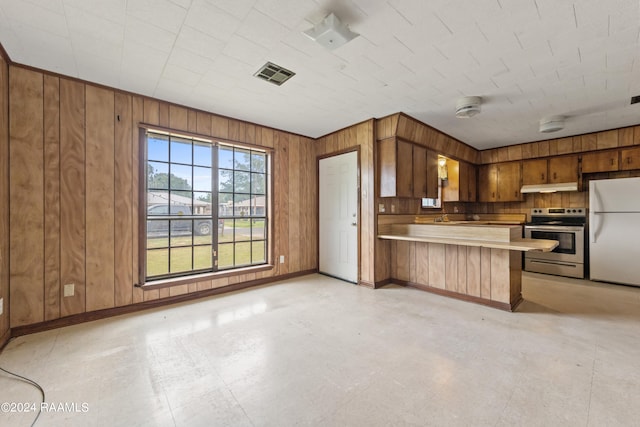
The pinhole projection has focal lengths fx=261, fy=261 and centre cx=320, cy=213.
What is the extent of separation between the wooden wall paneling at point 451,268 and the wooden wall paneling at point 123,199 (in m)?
4.06

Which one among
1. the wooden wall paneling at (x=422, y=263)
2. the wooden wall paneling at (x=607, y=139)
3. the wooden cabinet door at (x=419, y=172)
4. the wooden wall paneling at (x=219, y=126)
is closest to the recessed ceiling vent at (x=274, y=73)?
the wooden wall paneling at (x=219, y=126)

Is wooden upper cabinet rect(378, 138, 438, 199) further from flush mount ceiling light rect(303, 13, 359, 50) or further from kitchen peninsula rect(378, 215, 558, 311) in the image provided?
flush mount ceiling light rect(303, 13, 359, 50)

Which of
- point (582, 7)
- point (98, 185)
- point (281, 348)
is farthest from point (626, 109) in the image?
point (98, 185)

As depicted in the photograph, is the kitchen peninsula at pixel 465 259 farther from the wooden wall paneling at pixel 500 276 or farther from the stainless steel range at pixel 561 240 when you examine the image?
the stainless steel range at pixel 561 240

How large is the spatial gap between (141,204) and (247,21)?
2423 mm

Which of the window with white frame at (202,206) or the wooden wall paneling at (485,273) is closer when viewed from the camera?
the wooden wall paneling at (485,273)

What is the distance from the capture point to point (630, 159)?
169 inches

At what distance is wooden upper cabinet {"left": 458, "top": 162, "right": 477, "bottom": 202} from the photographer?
5469mm

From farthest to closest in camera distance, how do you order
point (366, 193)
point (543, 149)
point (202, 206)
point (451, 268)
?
point (543, 149) < point (366, 193) < point (202, 206) < point (451, 268)

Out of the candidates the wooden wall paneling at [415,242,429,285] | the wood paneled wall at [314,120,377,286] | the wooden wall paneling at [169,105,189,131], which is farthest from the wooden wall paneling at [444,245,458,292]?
the wooden wall paneling at [169,105,189,131]

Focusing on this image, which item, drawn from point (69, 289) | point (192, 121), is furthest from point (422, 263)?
point (69, 289)

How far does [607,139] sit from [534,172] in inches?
43.1

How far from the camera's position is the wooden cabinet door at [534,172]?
5176mm

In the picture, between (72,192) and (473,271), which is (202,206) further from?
(473,271)
